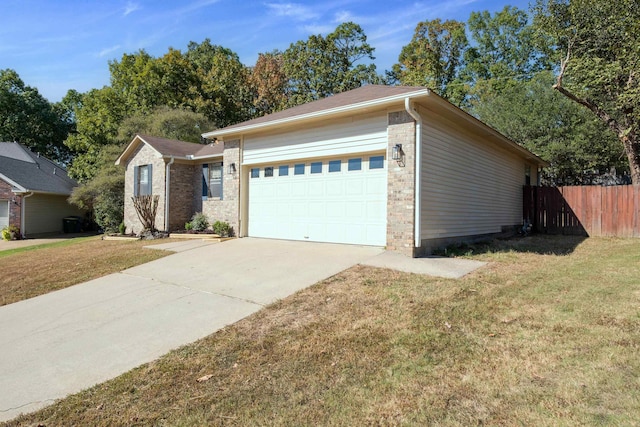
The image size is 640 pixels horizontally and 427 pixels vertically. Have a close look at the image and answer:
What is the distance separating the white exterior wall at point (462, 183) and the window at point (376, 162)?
993mm

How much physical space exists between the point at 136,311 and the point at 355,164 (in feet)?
18.8

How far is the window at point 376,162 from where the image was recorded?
28.0ft

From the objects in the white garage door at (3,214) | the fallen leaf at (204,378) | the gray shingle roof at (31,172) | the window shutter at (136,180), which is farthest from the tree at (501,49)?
the white garage door at (3,214)

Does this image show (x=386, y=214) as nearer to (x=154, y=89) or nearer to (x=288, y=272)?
(x=288, y=272)

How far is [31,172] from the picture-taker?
22688mm

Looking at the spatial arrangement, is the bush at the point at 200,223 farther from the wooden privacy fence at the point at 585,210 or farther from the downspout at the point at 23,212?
the downspout at the point at 23,212

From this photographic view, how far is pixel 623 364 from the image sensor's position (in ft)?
10.0

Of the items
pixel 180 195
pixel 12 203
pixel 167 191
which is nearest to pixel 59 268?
pixel 167 191

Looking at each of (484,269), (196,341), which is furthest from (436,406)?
(484,269)

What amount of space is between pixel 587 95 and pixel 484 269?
13.9m

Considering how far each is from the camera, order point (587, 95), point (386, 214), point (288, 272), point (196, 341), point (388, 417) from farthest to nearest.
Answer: point (587, 95), point (386, 214), point (288, 272), point (196, 341), point (388, 417)

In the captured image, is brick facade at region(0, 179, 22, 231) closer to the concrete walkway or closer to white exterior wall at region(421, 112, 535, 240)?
the concrete walkway

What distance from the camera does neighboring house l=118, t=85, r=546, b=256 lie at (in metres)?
7.87

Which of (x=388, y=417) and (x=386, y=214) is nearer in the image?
(x=388, y=417)
